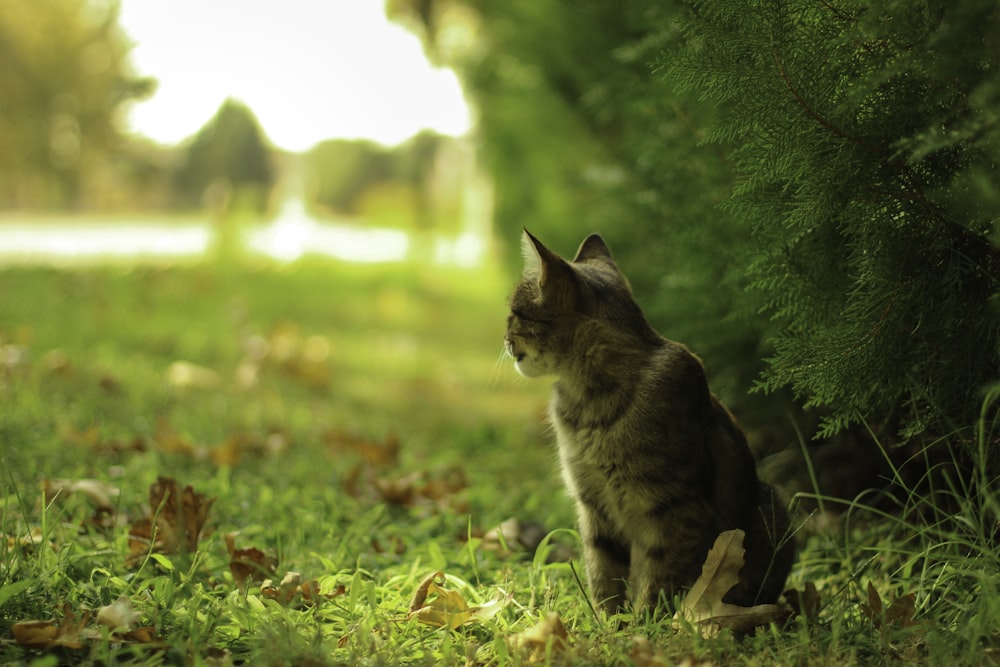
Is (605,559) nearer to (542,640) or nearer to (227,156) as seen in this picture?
(542,640)

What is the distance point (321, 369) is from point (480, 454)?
1.85 meters

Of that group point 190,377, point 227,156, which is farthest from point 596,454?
point 227,156

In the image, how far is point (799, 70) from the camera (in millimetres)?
2271

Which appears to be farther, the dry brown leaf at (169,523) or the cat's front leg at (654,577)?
the dry brown leaf at (169,523)

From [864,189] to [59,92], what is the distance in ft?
101

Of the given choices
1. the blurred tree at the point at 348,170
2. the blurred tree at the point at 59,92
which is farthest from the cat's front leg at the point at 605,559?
the blurred tree at the point at 59,92

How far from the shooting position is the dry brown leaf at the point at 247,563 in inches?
101

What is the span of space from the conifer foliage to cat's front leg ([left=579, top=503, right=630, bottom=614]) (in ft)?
2.12

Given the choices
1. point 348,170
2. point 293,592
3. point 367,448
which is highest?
point 348,170

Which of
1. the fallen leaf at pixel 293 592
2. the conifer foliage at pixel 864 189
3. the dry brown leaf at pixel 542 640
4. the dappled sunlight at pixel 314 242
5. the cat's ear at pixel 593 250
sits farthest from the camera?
the dappled sunlight at pixel 314 242

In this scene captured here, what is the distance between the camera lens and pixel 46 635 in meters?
1.99

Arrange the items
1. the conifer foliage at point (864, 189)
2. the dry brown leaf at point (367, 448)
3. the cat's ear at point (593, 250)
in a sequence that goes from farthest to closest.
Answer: the dry brown leaf at point (367, 448), the cat's ear at point (593, 250), the conifer foliage at point (864, 189)

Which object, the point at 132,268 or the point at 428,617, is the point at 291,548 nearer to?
the point at 428,617

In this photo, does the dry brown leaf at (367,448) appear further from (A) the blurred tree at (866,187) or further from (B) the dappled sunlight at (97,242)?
(B) the dappled sunlight at (97,242)
